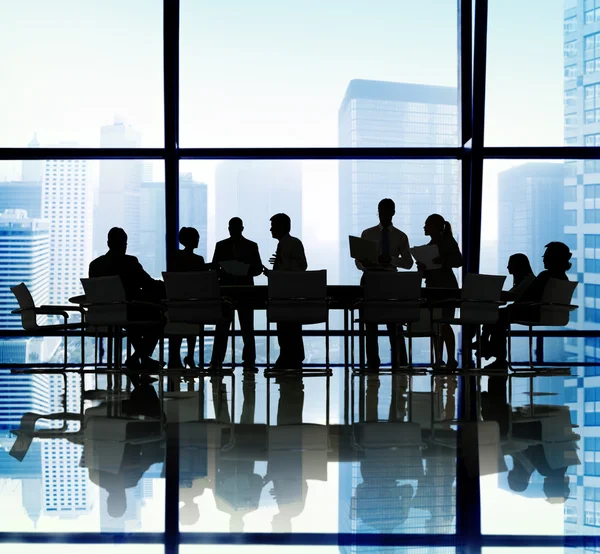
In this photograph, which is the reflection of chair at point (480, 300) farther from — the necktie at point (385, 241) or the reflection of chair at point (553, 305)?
the necktie at point (385, 241)

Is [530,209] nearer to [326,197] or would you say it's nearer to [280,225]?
[326,197]

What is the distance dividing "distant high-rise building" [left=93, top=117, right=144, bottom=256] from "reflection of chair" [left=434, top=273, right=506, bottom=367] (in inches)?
140

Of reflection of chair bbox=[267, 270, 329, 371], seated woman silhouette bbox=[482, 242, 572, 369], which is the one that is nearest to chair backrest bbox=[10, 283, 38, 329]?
reflection of chair bbox=[267, 270, 329, 371]

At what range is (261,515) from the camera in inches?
98.0

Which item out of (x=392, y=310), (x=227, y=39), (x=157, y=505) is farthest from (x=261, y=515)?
(x=227, y=39)

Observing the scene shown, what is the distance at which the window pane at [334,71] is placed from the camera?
8.84 meters

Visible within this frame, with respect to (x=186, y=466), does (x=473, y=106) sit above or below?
above

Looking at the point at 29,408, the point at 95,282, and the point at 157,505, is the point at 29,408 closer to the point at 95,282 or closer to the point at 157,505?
the point at 95,282

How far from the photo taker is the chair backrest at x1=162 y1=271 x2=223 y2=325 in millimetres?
6855

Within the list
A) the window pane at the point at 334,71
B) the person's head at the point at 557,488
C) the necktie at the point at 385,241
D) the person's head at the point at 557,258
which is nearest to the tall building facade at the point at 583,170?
the window pane at the point at 334,71

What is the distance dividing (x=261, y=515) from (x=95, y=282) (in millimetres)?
4552

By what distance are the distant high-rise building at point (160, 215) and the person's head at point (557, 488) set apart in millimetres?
6280

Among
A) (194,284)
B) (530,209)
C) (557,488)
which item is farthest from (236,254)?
(557,488)

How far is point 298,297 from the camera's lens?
6836mm
